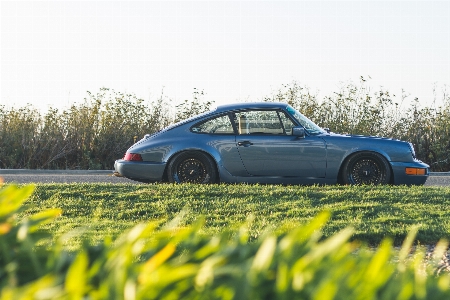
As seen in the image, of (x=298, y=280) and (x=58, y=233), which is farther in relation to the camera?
(x=58, y=233)

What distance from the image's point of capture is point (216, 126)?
10844 millimetres

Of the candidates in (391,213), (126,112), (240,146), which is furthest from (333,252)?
(126,112)

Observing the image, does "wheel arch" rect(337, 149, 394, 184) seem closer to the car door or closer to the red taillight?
the car door

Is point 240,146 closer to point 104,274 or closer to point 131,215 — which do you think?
point 131,215

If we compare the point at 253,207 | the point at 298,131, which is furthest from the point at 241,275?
the point at 298,131

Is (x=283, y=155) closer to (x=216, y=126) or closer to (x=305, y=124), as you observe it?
(x=305, y=124)

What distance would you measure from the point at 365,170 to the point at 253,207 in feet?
10.1

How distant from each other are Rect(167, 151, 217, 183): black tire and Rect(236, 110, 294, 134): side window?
749 mm

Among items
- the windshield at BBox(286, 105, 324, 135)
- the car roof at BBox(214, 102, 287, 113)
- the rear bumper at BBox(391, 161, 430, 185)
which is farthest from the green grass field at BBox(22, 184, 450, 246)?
the car roof at BBox(214, 102, 287, 113)

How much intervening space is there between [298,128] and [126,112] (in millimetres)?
8727

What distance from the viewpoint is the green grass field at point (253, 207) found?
701 centimetres

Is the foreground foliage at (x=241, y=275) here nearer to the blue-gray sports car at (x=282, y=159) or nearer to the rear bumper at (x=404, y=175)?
the blue-gray sports car at (x=282, y=159)

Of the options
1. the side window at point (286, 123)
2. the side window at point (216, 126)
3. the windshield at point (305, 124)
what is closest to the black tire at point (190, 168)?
the side window at point (216, 126)

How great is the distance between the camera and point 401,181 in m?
10.6
